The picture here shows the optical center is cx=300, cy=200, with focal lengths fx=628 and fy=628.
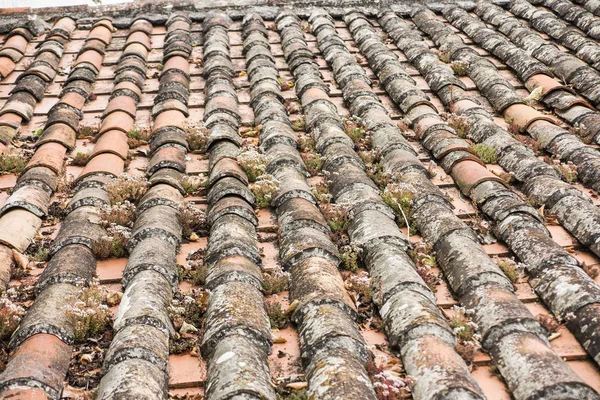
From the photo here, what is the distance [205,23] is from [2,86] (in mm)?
2628

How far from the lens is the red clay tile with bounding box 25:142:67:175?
4.81 meters

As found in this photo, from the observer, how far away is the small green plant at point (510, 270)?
3.71 m

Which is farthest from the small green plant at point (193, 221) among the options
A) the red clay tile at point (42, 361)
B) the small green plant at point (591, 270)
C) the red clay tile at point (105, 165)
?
the small green plant at point (591, 270)

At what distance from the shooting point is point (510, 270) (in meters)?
3.71

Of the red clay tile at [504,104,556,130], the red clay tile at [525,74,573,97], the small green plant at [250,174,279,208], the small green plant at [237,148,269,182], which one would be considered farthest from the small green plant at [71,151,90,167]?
the red clay tile at [525,74,573,97]

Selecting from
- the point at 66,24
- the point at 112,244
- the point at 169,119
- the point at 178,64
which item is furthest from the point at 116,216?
the point at 66,24

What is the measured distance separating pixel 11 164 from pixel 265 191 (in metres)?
2.09

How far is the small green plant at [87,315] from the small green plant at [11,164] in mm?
1878

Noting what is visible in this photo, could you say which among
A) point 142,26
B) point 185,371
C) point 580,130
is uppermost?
point 142,26

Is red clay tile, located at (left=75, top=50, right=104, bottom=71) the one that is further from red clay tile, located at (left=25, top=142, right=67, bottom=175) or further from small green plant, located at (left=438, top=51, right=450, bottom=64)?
small green plant, located at (left=438, top=51, right=450, bottom=64)

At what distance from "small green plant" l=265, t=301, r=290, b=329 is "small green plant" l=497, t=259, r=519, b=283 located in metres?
1.33

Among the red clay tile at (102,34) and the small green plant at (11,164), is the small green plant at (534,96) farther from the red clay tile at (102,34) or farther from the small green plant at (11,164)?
the red clay tile at (102,34)

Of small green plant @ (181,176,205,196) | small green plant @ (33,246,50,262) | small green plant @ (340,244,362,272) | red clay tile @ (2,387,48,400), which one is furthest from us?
small green plant @ (181,176,205,196)

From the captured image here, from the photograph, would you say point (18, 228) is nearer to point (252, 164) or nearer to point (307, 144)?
point (252, 164)
